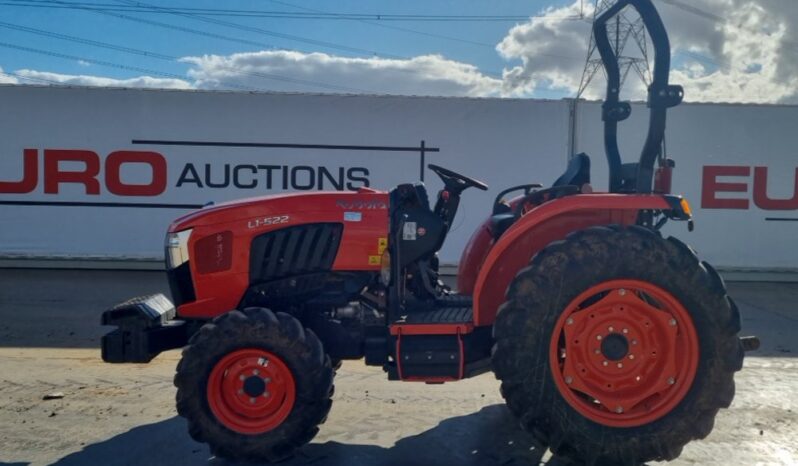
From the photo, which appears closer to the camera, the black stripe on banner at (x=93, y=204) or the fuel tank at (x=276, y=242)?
the fuel tank at (x=276, y=242)

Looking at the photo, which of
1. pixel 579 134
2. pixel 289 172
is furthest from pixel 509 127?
pixel 289 172

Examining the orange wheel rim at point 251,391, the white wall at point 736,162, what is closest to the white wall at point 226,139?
the white wall at point 736,162

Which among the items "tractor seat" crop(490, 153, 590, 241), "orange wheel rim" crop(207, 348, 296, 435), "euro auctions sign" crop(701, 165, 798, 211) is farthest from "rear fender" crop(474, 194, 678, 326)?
"euro auctions sign" crop(701, 165, 798, 211)

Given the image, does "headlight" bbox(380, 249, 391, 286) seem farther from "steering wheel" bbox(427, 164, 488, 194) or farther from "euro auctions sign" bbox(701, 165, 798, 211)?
"euro auctions sign" bbox(701, 165, 798, 211)

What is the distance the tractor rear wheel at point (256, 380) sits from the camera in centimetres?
370

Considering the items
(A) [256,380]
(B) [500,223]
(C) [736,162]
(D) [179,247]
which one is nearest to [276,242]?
(D) [179,247]

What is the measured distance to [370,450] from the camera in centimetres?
403

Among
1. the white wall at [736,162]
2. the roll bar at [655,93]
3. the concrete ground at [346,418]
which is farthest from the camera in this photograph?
the white wall at [736,162]

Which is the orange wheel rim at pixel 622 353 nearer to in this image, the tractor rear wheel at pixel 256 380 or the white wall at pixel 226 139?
the tractor rear wheel at pixel 256 380

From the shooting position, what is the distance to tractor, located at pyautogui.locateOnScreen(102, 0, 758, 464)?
3.48m

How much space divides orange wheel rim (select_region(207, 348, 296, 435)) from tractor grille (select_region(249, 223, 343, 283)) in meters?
0.58

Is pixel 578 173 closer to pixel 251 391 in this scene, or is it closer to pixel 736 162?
pixel 251 391

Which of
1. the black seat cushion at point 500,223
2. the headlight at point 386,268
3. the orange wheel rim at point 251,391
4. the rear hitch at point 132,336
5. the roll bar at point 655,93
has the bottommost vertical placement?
the orange wheel rim at point 251,391

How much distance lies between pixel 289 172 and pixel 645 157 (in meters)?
7.34
